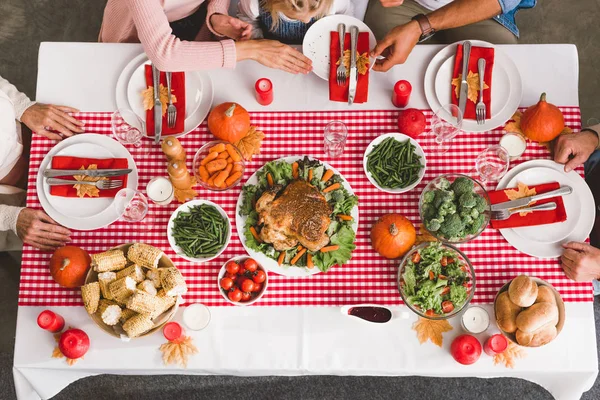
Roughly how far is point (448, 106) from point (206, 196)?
115cm

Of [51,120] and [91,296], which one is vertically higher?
[51,120]

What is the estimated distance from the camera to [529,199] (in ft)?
6.72

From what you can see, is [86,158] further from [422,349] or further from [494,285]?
[494,285]

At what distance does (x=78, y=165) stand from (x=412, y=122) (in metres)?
1.50

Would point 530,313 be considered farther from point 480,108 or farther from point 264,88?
point 264,88

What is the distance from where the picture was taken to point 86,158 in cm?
216

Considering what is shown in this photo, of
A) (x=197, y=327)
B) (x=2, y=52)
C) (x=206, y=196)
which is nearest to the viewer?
(x=197, y=327)

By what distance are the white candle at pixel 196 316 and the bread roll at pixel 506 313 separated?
1190 mm

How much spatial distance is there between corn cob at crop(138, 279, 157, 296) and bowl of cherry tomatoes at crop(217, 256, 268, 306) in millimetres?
265

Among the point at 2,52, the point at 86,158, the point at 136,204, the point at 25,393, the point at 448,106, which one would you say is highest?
the point at 2,52

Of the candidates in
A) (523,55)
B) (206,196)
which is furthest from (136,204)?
(523,55)

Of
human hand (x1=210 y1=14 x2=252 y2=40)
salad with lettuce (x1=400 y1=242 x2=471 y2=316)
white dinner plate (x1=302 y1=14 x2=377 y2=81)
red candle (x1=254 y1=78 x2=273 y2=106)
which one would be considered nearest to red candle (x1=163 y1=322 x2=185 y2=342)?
salad with lettuce (x1=400 y1=242 x2=471 y2=316)

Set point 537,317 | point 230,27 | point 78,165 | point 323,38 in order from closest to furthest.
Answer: point 537,317, point 78,165, point 323,38, point 230,27

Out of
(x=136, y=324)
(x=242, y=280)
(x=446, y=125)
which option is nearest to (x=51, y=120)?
(x=136, y=324)
